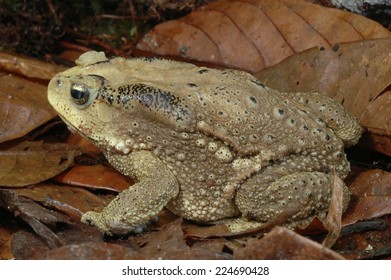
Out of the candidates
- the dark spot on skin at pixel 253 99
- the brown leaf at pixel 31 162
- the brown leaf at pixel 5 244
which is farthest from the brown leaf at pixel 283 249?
the brown leaf at pixel 31 162

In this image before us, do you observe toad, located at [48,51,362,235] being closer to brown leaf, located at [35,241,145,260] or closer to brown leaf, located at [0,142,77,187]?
brown leaf, located at [35,241,145,260]

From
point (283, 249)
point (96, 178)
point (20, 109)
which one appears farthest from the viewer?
point (20, 109)

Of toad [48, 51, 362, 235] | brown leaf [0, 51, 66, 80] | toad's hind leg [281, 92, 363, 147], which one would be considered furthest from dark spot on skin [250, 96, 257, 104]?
brown leaf [0, 51, 66, 80]

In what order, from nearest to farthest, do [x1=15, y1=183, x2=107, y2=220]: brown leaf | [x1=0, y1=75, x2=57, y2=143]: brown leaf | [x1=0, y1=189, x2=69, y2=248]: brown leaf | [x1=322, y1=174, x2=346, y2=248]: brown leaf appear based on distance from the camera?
1. [x1=322, y1=174, x2=346, y2=248]: brown leaf
2. [x1=0, y1=189, x2=69, y2=248]: brown leaf
3. [x1=15, y1=183, x2=107, y2=220]: brown leaf
4. [x1=0, y1=75, x2=57, y2=143]: brown leaf

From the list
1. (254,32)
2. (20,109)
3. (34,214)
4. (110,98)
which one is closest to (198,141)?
(110,98)

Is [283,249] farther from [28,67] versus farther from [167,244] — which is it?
[28,67]

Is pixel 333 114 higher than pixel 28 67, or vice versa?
pixel 333 114

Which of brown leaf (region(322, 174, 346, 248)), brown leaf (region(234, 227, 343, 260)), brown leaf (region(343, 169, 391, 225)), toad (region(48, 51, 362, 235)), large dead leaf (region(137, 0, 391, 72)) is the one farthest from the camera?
large dead leaf (region(137, 0, 391, 72))

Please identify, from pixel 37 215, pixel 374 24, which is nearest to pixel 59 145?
pixel 37 215

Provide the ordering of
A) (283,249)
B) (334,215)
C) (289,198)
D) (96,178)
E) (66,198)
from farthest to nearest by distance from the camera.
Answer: (96,178)
(66,198)
(289,198)
(334,215)
(283,249)
